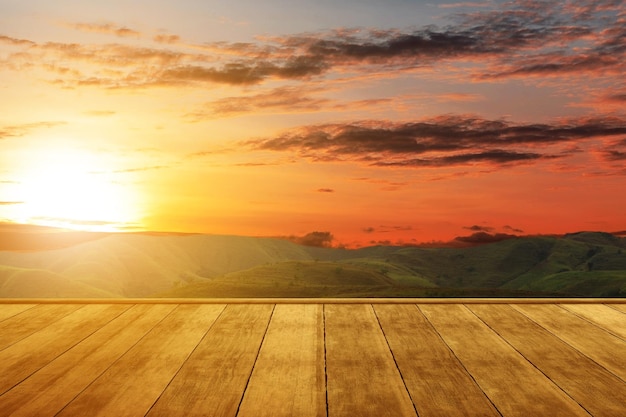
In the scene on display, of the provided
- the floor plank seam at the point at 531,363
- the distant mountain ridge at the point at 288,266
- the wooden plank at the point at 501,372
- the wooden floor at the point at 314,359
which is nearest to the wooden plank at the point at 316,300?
the wooden floor at the point at 314,359

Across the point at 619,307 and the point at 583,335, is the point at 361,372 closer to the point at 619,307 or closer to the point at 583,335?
the point at 583,335

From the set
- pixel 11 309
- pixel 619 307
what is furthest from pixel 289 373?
pixel 619 307

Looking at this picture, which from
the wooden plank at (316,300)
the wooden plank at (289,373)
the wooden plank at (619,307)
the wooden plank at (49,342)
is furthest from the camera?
the wooden plank at (316,300)

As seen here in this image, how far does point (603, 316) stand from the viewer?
128 inches

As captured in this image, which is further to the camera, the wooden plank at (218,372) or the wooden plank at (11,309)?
the wooden plank at (11,309)

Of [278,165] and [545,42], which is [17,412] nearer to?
[278,165]

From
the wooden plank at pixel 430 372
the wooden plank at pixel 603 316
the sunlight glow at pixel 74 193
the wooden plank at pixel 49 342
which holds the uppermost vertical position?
the sunlight glow at pixel 74 193

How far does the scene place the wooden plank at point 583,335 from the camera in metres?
2.40

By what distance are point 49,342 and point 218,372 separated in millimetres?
969

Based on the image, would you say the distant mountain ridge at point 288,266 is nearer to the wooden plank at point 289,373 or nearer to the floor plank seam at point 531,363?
the floor plank seam at point 531,363

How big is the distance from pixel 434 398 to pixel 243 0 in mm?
4143

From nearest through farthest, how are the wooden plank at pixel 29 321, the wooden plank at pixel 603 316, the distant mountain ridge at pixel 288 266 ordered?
1. the wooden plank at pixel 29 321
2. the wooden plank at pixel 603 316
3. the distant mountain ridge at pixel 288 266

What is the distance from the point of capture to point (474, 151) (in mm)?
A: 8430

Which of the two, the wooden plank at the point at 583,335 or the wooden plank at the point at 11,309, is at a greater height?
the wooden plank at the point at 583,335
